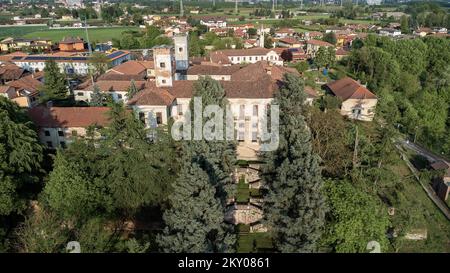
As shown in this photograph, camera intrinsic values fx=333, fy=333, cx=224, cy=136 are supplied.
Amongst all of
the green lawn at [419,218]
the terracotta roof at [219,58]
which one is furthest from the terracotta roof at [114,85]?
the green lawn at [419,218]

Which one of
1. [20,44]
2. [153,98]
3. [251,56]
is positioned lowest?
[153,98]

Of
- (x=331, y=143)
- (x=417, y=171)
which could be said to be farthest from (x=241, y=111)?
(x=417, y=171)

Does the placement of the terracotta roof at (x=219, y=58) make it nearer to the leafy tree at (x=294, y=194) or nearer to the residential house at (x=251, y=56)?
the residential house at (x=251, y=56)

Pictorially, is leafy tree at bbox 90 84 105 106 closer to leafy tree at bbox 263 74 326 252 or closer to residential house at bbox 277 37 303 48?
leafy tree at bbox 263 74 326 252

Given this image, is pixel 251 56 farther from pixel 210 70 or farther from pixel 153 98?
pixel 153 98
